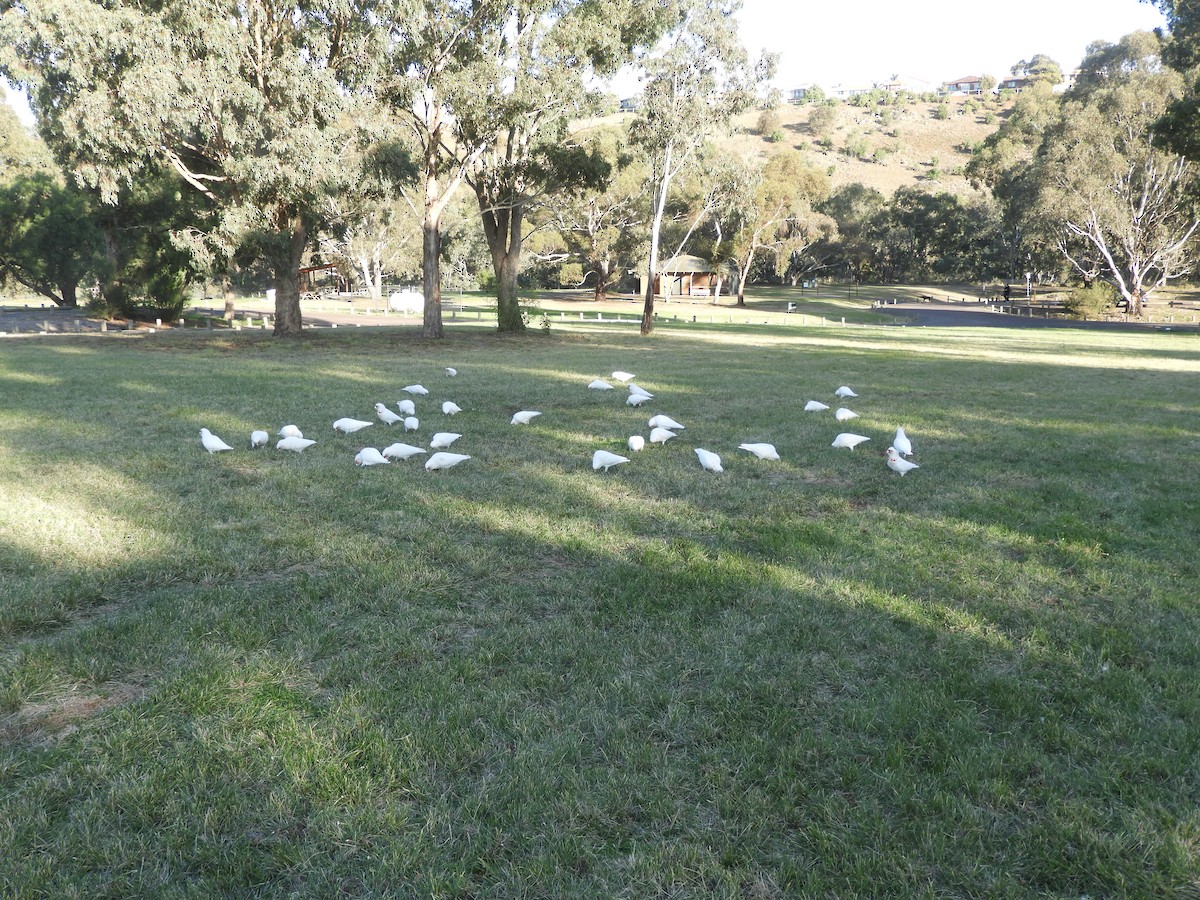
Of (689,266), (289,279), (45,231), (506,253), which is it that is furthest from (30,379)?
(689,266)

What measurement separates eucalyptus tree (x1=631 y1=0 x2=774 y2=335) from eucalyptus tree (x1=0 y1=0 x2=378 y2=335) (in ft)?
33.1

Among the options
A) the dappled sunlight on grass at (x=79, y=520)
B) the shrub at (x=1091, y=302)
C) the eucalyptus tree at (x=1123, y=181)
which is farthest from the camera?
the shrub at (x=1091, y=302)

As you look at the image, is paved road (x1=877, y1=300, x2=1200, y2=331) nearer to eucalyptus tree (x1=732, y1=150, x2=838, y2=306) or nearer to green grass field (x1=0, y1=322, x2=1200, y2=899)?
eucalyptus tree (x1=732, y1=150, x2=838, y2=306)

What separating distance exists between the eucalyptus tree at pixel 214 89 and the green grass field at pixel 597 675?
13.9m

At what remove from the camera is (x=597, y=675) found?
326 cm

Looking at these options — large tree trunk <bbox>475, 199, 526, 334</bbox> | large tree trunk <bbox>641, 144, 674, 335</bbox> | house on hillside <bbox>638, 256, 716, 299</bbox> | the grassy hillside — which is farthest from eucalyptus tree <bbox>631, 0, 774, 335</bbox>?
the grassy hillside

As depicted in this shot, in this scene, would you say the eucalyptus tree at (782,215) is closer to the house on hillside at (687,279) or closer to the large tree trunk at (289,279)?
the house on hillside at (687,279)

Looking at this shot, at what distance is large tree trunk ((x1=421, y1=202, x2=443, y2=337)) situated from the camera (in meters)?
23.3

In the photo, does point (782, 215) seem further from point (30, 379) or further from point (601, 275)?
point (30, 379)

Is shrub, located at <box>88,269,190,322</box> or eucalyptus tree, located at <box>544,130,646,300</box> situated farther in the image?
eucalyptus tree, located at <box>544,130,646,300</box>

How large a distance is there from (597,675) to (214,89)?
20.1 meters

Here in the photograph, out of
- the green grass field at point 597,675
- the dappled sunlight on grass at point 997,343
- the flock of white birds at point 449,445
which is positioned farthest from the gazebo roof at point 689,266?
the green grass field at point 597,675

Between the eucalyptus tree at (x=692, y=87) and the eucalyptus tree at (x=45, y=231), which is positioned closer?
the eucalyptus tree at (x=692, y=87)

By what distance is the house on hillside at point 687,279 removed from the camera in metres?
66.0
